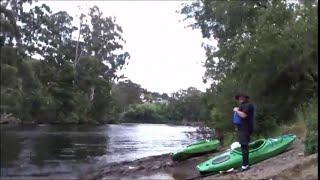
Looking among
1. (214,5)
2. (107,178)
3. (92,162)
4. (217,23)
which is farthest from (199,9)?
(107,178)

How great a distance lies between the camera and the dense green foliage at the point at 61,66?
50.8m

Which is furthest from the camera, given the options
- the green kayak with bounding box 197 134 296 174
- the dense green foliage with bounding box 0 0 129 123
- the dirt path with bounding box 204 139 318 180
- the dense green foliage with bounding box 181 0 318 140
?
the dense green foliage with bounding box 0 0 129 123

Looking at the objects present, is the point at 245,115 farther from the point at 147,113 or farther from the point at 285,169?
the point at 147,113

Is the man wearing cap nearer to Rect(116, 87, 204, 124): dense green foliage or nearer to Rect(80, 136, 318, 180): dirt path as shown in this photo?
Rect(80, 136, 318, 180): dirt path

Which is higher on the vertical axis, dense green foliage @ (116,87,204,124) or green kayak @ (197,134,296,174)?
dense green foliage @ (116,87,204,124)

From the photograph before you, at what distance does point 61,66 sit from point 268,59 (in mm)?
46382

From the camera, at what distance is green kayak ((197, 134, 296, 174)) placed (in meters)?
11.7

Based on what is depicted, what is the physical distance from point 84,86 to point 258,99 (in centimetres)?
4688

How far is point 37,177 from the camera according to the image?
14391 mm

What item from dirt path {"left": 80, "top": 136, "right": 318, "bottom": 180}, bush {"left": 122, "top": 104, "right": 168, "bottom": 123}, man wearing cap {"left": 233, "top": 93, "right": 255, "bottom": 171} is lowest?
dirt path {"left": 80, "top": 136, "right": 318, "bottom": 180}

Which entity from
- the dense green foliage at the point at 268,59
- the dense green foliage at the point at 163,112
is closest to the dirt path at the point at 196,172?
the dense green foliage at the point at 268,59

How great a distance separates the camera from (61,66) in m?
61.7

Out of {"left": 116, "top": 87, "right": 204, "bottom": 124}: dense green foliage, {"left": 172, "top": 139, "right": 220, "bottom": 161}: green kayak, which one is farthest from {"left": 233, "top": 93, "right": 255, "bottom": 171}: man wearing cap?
{"left": 116, "top": 87, "right": 204, "bottom": 124}: dense green foliage

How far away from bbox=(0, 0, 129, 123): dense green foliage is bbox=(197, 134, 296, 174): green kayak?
113 ft
